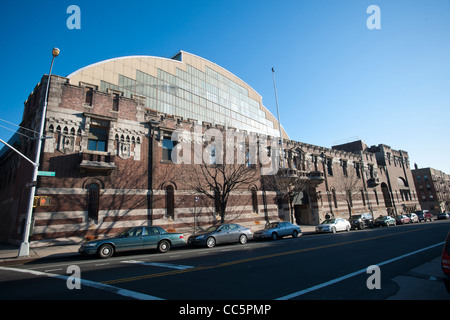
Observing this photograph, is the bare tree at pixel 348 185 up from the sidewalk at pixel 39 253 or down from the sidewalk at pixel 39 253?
up

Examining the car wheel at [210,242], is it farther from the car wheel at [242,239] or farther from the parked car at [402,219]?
the parked car at [402,219]

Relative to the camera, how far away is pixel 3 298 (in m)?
5.41

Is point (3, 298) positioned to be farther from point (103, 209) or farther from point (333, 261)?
point (103, 209)

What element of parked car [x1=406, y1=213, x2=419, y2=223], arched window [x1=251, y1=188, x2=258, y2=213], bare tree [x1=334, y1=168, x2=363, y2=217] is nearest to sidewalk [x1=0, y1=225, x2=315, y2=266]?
arched window [x1=251, y1=188, x2=258, y2=213]

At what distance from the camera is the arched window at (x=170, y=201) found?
20.9 m

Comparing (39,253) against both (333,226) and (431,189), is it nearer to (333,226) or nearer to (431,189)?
(333,226)

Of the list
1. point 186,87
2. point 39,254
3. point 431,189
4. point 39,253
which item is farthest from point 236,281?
point 431,189

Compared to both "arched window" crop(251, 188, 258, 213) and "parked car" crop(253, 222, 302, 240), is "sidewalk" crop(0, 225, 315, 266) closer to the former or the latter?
"parked car" crop(253, 222, 302, 240)

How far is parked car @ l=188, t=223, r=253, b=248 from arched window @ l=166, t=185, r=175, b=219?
19.2 ft

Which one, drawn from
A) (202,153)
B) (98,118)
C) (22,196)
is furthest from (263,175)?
(22,196)

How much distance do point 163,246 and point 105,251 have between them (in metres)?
3.02

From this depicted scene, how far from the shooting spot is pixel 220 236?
15.6m

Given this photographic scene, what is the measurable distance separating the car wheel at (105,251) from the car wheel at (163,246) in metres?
2.56

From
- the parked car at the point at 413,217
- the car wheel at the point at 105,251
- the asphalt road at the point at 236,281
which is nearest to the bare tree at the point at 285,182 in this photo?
the asphalt road at the point at 236,281
